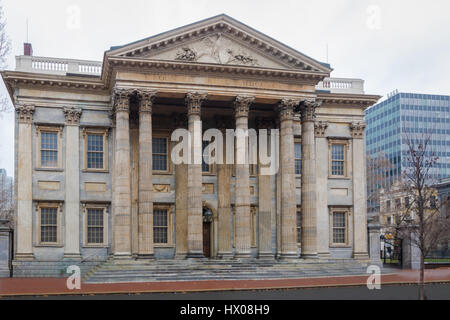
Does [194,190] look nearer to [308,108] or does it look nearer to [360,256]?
[308,108]

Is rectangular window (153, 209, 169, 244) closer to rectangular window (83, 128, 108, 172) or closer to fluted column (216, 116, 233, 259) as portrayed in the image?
fluted column (216, 116, 233, 259)

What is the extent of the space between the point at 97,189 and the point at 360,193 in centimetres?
1933

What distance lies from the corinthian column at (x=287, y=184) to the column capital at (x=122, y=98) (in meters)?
9.98

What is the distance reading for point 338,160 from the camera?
47.1 meters

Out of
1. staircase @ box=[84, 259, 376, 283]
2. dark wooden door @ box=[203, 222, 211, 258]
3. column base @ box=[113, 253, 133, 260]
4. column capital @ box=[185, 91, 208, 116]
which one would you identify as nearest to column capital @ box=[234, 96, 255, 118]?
column capital @ box=[185, 91, 208, 116]

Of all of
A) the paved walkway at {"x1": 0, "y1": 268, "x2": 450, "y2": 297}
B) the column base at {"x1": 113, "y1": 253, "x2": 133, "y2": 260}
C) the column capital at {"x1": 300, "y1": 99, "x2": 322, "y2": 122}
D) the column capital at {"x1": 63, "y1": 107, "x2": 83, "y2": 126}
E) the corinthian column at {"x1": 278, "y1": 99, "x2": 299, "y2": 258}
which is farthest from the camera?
the column capital at {"x1": 63, "y1": 107, "x2": 83, "y2": 126}

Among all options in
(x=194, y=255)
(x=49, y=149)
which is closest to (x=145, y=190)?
(x=194, y=255)

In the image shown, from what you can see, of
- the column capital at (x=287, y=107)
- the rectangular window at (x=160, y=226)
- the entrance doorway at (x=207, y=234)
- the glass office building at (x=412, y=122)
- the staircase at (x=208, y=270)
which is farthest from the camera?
the glass office building at (x=412, y=122)

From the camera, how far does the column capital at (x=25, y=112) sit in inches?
1594

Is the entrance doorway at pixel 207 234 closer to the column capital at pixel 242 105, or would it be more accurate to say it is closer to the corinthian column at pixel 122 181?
the corinthian column at pixel 122 181

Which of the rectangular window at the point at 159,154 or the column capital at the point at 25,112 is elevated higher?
the column capital at the point at 25,112

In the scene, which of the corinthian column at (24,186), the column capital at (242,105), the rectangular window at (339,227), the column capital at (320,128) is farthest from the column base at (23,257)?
the column capital at (320,128)

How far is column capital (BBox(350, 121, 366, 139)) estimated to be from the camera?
47031mm

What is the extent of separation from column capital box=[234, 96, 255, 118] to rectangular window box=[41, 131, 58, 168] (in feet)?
39.7
